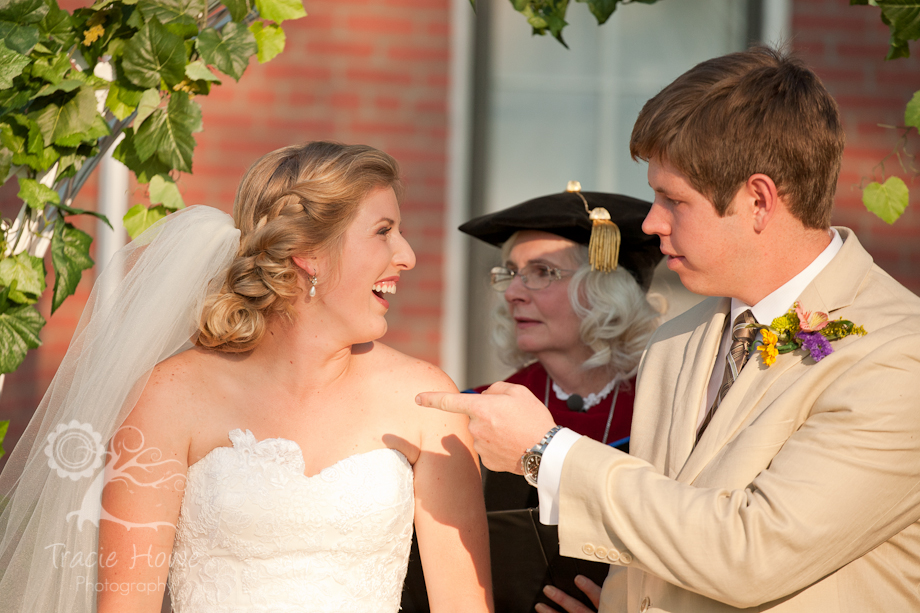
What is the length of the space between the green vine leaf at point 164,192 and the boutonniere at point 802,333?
160 centimetres

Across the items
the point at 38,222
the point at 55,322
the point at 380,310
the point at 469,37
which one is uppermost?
the point at 469,37

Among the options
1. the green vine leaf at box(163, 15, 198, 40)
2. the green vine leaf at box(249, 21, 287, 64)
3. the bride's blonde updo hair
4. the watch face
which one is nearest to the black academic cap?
the bride's blonde updo hair

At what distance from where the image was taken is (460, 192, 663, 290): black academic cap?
314cm

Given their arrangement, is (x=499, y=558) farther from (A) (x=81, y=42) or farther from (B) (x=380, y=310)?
(A) (x=81, y=42)

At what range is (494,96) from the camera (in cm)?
448

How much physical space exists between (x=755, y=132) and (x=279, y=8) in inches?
50.7

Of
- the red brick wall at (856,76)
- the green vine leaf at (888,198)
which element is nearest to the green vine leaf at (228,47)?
the green vine leaf at (888,198)

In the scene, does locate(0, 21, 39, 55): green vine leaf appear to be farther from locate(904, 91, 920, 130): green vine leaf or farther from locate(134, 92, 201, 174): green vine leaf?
locate(904, 91, 920, 130): green vine leaf

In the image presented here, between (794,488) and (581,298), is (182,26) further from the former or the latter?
(794,488)

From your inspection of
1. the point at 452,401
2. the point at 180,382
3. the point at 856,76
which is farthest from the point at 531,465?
the point at 856,76

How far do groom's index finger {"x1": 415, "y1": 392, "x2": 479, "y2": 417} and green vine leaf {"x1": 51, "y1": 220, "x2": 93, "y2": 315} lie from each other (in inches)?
39.7

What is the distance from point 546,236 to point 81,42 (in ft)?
5.81

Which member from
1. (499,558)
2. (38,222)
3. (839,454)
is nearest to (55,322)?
(38,222)

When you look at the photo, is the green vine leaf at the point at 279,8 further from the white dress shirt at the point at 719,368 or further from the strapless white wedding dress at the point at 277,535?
the white dress shirt at the point at 719,368
